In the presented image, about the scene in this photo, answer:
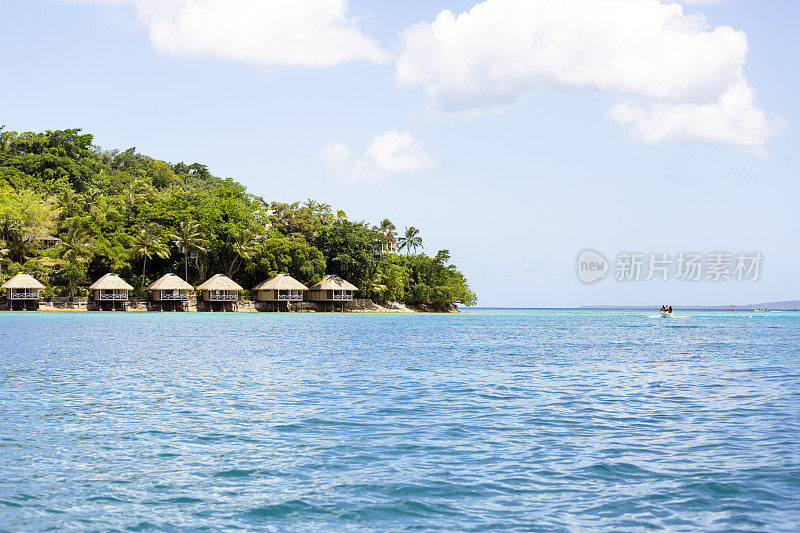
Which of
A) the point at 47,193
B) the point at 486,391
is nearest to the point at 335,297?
the point at 47,193

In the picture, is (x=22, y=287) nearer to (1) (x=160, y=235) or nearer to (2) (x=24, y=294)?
(2) (x=24, y=294)

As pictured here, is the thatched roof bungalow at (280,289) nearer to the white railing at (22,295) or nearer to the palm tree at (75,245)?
the palm tree at (75,245)

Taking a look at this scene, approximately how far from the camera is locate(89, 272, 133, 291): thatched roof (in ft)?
176

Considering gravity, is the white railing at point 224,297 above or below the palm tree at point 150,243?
below

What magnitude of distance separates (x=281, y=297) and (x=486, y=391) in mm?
50166

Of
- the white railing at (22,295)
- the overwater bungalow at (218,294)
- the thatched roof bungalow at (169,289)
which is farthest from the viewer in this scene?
the overwater bungalow at (218,294)

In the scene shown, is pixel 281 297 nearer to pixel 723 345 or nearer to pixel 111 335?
pixel 111 335

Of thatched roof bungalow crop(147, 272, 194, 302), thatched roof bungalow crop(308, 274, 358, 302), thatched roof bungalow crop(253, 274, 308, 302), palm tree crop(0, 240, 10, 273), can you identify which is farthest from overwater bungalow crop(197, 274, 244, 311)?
palm tree crop(0, 240, 10, 273)

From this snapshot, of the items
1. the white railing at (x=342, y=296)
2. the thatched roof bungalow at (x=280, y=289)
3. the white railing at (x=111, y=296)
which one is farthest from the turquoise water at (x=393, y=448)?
the white railing at (x=342, y=296)

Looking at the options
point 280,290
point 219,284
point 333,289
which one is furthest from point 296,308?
point 219,284

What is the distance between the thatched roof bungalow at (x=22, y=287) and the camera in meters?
50.2

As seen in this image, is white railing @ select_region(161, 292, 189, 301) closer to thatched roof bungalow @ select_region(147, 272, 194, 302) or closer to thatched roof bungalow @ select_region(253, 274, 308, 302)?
thatched roof bungalow @ select_region(147, 272, 194, 302)

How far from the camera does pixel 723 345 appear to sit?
88.7ft

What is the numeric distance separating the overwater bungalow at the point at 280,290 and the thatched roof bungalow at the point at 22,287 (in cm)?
1789
